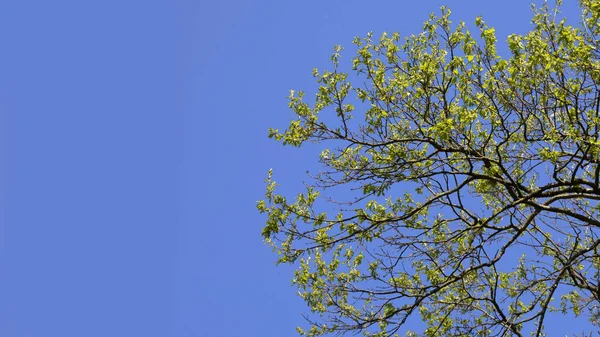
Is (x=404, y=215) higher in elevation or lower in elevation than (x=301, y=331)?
higher

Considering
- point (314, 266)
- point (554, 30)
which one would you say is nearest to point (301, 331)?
point (314, 266)

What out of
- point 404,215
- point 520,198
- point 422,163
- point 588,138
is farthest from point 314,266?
point 588,138

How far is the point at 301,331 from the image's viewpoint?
1550 cm

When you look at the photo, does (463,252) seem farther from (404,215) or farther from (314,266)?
(314,266)

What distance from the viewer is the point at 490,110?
13.7 m

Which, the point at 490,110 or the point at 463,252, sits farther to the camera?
the point at 463,252

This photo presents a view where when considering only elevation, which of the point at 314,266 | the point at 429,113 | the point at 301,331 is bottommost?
the point at 301,331

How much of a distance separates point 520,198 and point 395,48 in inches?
154

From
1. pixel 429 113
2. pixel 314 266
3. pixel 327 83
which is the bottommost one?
pixel 314 266

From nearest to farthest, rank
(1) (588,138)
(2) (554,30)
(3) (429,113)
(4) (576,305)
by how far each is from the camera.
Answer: (1) (588,138) → (2) (554,30) → (3) (429,113) → (4) (576,305)

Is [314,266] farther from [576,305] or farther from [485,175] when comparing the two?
[576,305]

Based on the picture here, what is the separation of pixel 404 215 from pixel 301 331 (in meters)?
3.35

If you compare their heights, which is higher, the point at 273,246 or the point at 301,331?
the point at 273,246

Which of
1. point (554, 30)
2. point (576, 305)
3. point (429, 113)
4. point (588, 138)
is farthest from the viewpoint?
point (576, 305)
